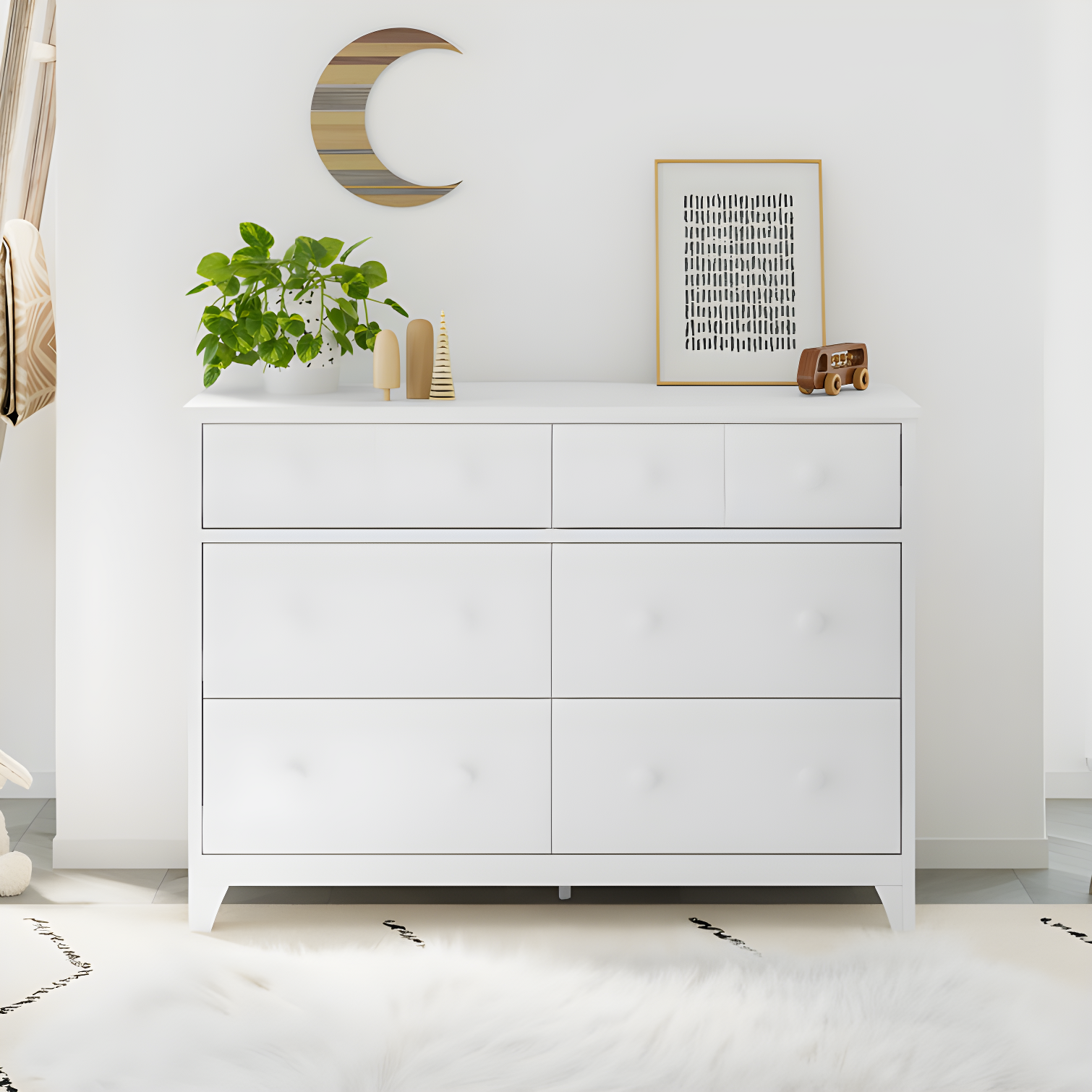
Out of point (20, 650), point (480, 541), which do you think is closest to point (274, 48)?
point (480, 541)

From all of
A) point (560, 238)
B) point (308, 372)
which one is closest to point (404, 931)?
point (308, 372)

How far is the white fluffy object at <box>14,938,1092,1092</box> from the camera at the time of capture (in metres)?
1.74

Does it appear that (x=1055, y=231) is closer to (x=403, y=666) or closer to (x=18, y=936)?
(x=403, y=666)

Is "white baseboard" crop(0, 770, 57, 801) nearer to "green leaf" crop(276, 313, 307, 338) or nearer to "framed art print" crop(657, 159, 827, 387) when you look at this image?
"green leaf" crop(276, 313, 307, 338)

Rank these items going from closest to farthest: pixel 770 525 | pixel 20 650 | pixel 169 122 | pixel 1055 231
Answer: pixel 770 525
pixel 169 122
pixel 1055 231
pixel 20 650

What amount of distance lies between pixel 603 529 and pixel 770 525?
302 millimetres

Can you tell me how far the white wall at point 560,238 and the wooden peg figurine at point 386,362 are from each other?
0.32m

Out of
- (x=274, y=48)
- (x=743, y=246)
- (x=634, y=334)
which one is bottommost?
(x=634, y=334)

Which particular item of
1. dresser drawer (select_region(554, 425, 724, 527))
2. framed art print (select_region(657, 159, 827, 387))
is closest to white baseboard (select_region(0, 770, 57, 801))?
dresser drawer (select_region(554, 425, 724, 527))

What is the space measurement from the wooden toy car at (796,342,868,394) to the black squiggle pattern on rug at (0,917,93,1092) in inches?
66.8

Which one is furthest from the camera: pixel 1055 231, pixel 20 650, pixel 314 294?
pixel 20 650

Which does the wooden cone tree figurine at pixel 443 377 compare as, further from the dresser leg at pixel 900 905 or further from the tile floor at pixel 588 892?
the dresser leg at pixel 900 905

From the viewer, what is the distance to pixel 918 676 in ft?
8.40

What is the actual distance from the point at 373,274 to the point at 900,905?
1566 mm
